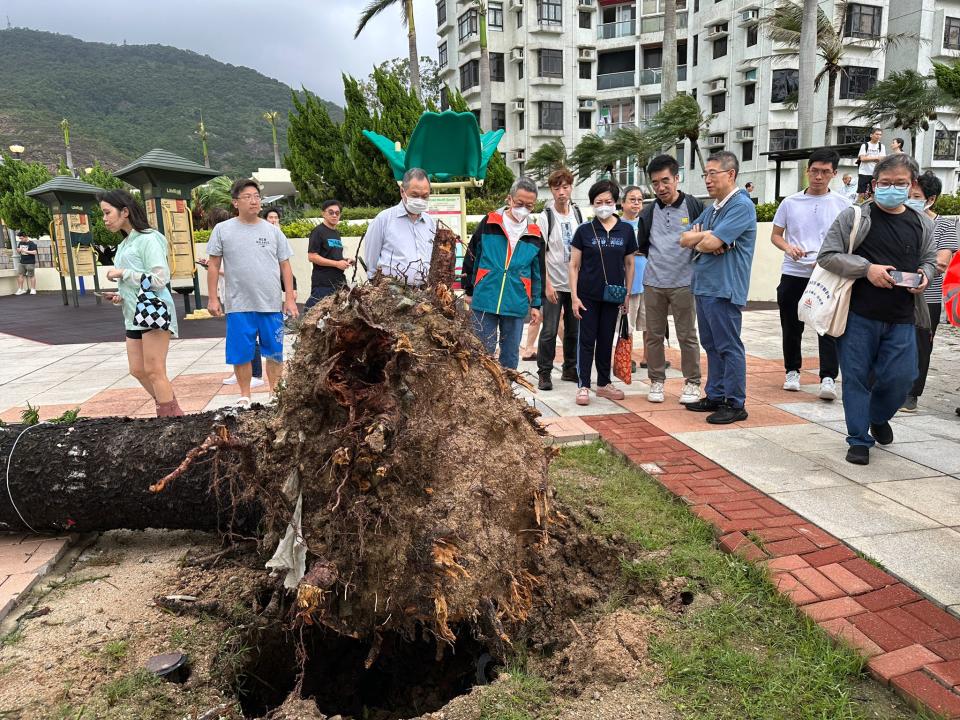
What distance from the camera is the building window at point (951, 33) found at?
3675 cm

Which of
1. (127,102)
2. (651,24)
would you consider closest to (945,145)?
(651,24)

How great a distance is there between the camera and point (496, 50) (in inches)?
1845

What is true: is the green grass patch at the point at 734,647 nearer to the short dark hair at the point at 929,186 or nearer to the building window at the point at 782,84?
the short dark hair at the point at 929,186

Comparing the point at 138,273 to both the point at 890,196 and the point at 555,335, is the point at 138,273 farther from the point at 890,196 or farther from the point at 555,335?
the point at 890,196

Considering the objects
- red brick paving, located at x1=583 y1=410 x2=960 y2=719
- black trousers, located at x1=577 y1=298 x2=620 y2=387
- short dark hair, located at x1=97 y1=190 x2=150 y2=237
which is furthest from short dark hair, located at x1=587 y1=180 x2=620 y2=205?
short dark hair, located at x1=97 y1=190 x2=150 y2=237

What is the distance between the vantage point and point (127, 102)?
3969 inches

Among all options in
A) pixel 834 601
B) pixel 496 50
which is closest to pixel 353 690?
pixel 834 601

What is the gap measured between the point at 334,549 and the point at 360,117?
2238cm

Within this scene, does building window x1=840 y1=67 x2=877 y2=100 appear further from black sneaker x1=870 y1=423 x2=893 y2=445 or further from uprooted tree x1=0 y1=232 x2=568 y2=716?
uprooted tree x1=0 y1=232 x2=568 y2=716

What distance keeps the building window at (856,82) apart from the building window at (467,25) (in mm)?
23642

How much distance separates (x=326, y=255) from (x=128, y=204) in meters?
2.58

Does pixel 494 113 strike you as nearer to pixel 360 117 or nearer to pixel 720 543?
pixel 360 117

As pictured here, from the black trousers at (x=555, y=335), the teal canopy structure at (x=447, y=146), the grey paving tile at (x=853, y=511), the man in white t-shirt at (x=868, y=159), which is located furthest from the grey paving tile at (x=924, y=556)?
the man in white t-shirt at (x=868, y=159)

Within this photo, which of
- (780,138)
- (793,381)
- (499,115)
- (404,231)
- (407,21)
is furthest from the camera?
(499,115)
